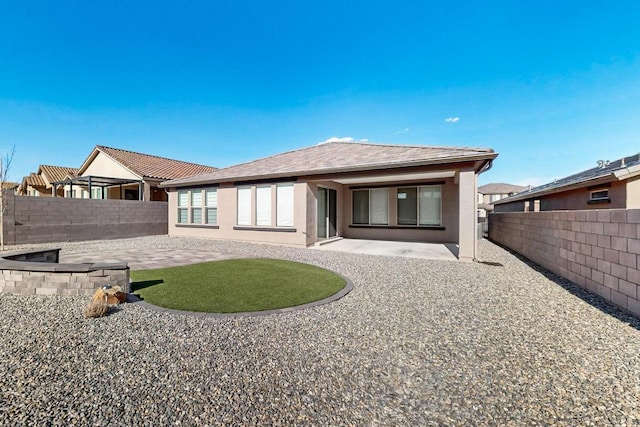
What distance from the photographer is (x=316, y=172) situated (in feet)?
34.2

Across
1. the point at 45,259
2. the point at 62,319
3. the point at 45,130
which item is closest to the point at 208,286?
the point at 62,319

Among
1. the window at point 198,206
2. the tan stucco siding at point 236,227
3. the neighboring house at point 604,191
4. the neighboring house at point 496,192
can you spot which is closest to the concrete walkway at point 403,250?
the tan stucco siding at point 236,227

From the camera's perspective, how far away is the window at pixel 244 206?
12359 millimetres

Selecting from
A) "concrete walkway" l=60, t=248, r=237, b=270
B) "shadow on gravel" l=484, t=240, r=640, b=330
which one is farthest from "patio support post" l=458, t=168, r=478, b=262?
"concrete walkway" l=60, t=248, r=237, b=270

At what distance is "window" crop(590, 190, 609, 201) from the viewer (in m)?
10.4

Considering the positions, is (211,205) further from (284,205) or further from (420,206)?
(420,206)

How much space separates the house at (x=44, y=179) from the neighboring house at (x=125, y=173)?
120 centimetres

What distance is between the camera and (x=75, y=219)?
40.2 feet

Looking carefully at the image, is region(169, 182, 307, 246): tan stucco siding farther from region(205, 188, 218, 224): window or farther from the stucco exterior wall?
the stucco exterior wall

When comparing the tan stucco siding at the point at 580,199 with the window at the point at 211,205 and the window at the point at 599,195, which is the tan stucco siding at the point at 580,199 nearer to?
the window at the point at 599,195

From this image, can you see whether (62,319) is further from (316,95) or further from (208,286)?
(316,95)

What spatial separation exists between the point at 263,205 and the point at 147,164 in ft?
42.7

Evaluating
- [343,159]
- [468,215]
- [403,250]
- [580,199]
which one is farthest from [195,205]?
[580,199]

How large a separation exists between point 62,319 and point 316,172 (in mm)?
8312
